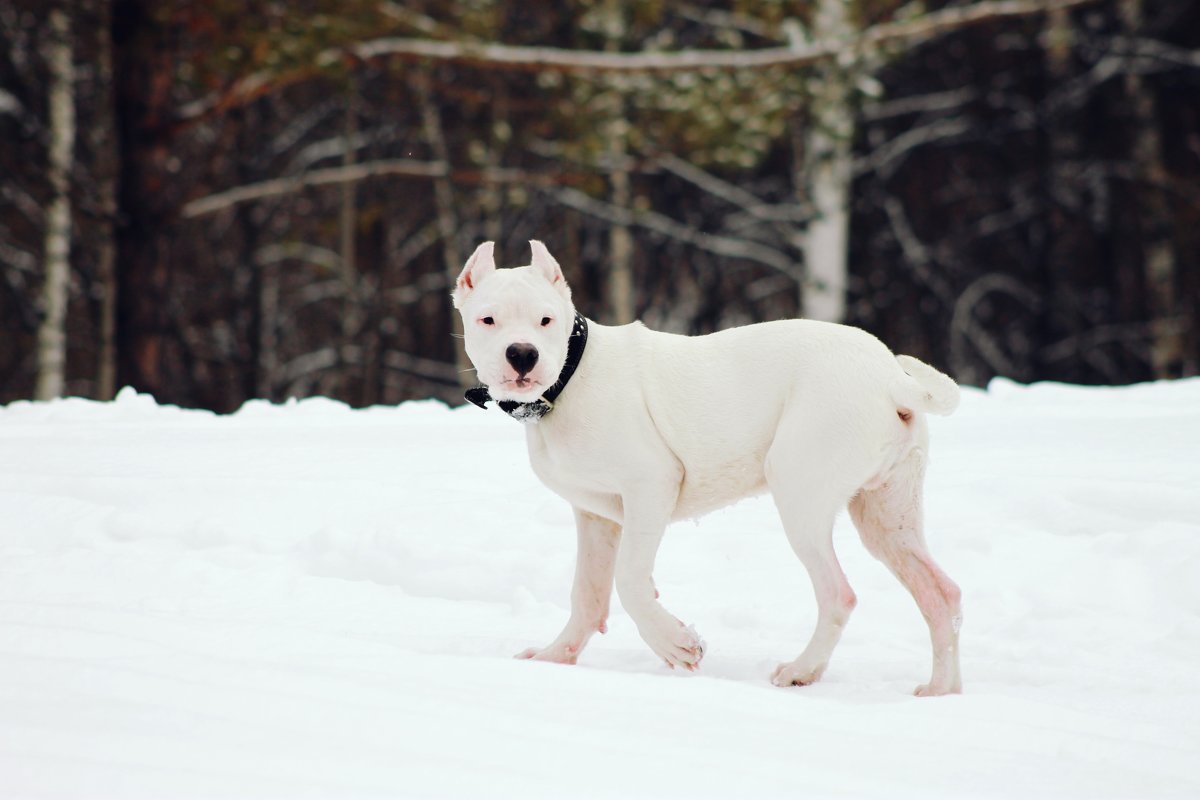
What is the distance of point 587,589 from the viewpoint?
4086mm

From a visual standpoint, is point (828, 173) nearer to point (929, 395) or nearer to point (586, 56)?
point (586, 56)

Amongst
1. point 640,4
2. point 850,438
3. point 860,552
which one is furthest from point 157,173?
point 850,438

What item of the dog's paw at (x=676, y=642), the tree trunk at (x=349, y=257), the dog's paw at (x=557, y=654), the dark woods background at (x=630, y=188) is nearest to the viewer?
the dog's paw at (x=676, y=642)

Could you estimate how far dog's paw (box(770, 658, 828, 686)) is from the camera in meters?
3.77

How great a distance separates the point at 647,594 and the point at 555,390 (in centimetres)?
68

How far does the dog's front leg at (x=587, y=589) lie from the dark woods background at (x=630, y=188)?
693cm

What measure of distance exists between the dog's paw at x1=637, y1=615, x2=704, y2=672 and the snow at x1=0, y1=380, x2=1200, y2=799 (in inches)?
6.6

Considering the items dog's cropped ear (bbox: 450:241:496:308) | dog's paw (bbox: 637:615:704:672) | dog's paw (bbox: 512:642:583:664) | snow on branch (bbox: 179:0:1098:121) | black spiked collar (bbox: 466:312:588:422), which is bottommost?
dog's paw (bbox: 512:642:583:664)

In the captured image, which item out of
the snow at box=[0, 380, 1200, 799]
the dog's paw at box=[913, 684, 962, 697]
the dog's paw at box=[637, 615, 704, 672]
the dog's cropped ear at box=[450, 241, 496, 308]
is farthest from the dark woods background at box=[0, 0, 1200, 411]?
the dog's paw at box=[913, 684, 962, 697]

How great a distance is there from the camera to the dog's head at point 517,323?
3.59m

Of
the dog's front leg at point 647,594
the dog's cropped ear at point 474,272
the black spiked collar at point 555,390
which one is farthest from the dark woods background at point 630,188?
the dog's front leg at point 647,594

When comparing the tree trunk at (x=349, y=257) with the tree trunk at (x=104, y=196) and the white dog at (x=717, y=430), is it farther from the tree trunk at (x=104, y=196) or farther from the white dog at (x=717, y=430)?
the white dog at (x=717, y=430)

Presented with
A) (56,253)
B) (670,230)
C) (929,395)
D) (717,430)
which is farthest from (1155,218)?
(717,430)

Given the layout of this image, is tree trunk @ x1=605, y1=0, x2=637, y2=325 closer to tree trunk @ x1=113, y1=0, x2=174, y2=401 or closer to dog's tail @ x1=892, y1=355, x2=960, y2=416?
tree trunk @ x1=113, y1=0, x2=174, y2=401
